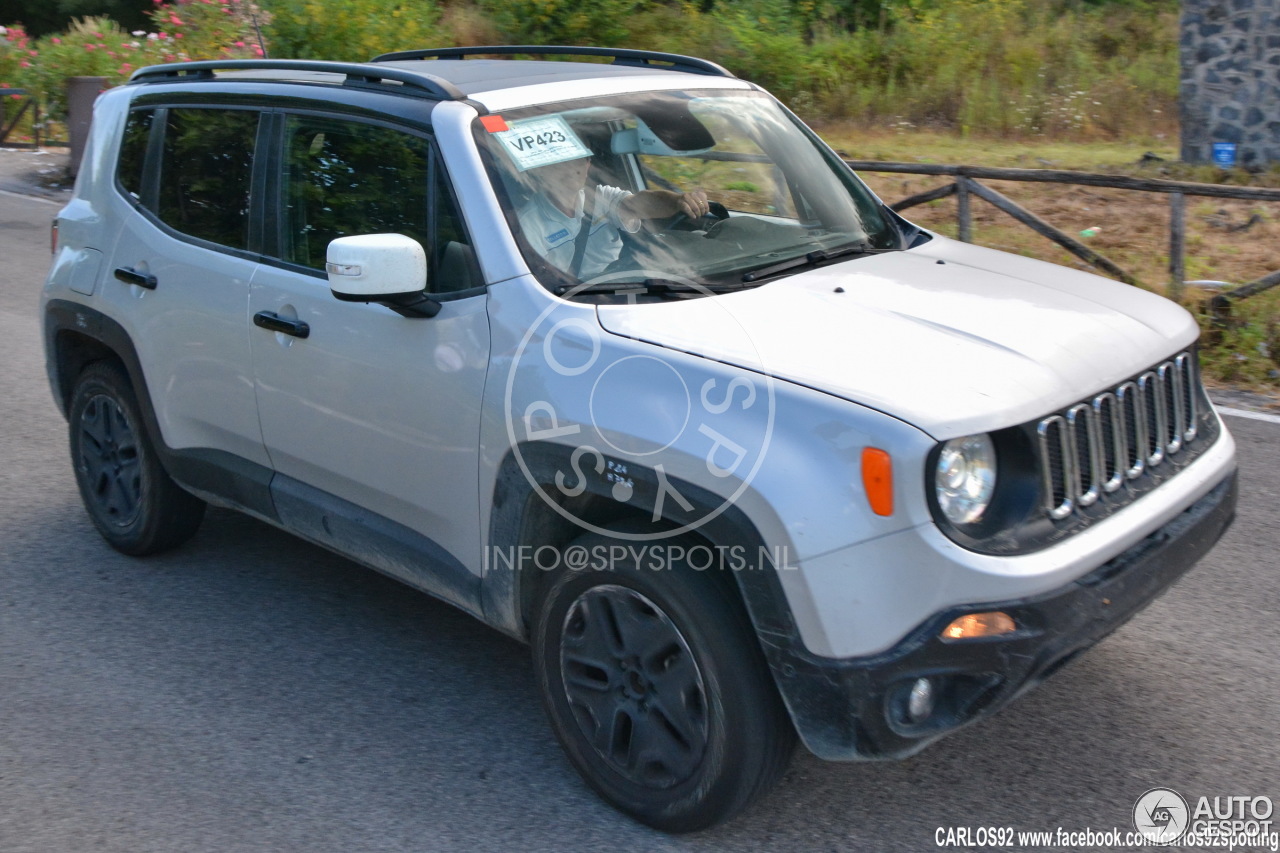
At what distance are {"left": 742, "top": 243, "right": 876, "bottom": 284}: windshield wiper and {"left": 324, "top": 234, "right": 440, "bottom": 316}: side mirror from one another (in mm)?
938

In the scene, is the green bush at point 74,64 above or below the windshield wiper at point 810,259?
above

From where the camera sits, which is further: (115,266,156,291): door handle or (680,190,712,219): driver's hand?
(115,266,156,291): door handle

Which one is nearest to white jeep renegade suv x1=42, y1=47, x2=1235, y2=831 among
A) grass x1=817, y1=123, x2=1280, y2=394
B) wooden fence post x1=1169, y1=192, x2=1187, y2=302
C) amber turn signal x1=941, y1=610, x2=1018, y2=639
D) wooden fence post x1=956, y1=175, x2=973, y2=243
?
amber turn signal x1=941, y1=610, x2=1018, y2=639

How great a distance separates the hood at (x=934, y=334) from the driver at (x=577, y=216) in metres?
0.31

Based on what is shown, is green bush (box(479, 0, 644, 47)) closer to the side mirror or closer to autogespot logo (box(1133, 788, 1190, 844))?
the side mirror

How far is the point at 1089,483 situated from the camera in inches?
123

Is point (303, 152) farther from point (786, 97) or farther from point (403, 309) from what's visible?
point (786, 97)

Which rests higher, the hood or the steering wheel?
the steering wheel

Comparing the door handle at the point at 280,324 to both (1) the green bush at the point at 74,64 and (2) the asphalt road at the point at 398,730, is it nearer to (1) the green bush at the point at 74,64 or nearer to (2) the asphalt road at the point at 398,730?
(2) the asphalt road at the point at 398,730

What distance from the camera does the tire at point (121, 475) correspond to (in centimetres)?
496

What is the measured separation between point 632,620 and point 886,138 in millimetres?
13887

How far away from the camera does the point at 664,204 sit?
3916 mm

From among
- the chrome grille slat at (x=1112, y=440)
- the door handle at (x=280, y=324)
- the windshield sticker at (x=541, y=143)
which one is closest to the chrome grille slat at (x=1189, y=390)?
the chrome grille slat at (x=1112, y=440)

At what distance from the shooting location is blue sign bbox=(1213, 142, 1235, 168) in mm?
11922
